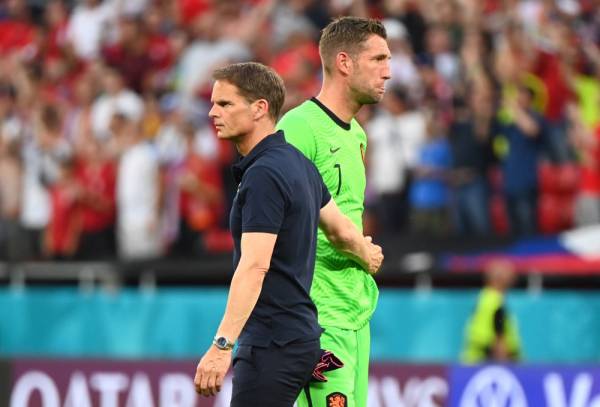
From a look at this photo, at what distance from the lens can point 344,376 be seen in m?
6.01

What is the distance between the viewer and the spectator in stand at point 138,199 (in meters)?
14.9

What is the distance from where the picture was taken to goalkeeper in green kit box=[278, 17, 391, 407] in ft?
20.6

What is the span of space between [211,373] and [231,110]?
102cm

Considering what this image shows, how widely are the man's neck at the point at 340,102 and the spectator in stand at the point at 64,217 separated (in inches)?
367

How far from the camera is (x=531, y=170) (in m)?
13.5

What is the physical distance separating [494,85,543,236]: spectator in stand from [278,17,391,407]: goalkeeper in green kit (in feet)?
23.5

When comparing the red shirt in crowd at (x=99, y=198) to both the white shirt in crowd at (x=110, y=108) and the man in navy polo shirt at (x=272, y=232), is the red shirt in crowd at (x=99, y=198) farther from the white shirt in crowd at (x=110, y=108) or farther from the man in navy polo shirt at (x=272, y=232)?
Answer: the man in navy polo shirt at (x=272, y=232)

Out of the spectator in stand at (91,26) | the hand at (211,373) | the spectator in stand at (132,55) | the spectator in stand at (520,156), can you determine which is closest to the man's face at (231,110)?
the hand at (211,373)

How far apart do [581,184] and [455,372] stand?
149 inches

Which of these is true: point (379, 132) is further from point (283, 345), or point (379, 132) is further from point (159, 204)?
point (283, 345)

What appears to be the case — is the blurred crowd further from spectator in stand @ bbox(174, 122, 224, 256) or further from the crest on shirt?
the crest on shirt

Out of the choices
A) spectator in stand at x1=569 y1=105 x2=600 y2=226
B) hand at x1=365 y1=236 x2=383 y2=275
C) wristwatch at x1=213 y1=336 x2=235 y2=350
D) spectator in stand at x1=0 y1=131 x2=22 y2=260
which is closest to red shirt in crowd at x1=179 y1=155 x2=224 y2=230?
spectator in stand at x1=0 y1=131 x2=22 y2=260

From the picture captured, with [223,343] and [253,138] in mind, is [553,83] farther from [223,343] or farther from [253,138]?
[223,343]

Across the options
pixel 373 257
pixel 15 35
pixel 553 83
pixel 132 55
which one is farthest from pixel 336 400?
pixel 15 35
